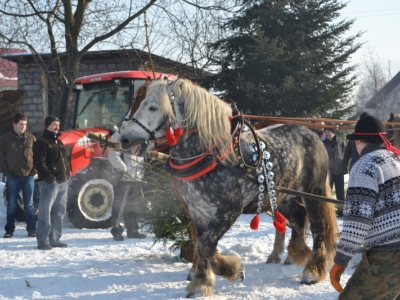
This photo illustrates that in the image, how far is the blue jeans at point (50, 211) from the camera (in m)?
8.10

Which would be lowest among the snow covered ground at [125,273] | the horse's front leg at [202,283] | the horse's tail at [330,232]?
the snow covered ground at [125,273]

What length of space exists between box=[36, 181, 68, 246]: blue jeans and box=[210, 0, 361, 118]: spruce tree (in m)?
9.18

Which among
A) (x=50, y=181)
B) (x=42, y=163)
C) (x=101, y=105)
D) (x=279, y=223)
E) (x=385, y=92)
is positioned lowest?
(x=279, y=223)

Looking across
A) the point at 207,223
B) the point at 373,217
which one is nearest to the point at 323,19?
the point at 207,223

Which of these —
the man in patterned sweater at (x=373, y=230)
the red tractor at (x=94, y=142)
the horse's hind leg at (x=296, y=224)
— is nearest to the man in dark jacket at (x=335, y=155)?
the red tractor at (x=94, y=142)

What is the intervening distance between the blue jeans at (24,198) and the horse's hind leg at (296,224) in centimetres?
445

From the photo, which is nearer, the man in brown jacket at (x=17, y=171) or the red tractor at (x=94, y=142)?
the man in brown jacket at (x=17, y=171)

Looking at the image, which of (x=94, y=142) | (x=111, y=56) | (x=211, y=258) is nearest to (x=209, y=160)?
(x=211, y=258)

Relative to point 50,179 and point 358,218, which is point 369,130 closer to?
point 358,218

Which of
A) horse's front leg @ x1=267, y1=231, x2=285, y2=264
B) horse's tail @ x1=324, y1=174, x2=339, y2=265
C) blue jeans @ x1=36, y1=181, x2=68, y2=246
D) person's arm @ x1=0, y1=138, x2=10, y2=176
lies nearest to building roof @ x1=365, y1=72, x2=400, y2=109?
person's arm @ x1=0, y1=138, x2=10, y2=176

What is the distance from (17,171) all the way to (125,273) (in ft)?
11.9

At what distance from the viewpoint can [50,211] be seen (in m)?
8.39

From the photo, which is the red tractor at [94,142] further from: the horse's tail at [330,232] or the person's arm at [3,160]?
the horse's tail at [330,232]

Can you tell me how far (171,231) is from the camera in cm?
675
